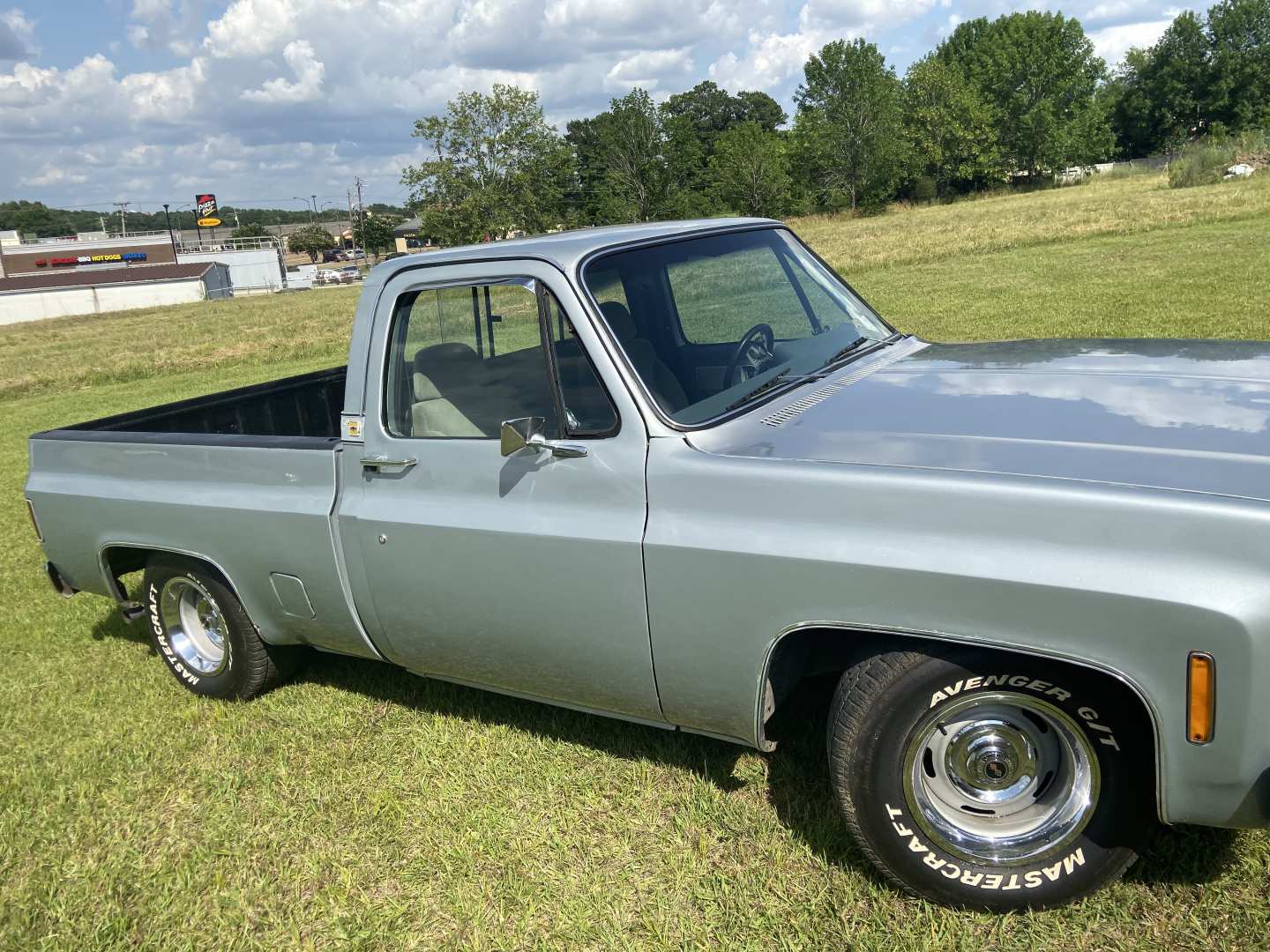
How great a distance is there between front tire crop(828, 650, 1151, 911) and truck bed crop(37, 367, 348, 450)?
3.03 meters

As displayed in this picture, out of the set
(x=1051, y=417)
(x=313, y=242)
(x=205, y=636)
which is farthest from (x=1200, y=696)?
(x=313, y=242)

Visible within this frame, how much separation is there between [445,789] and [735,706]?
136 centimetres

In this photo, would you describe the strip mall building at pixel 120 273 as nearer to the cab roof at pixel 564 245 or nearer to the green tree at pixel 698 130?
the green tree at pixel 698 130

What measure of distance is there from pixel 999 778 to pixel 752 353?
1658mm

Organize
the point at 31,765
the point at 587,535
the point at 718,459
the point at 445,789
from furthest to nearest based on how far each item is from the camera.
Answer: the point at 31,765, the point at 445,789, the point at 587,535, the point at 718,459

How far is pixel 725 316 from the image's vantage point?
3.78m

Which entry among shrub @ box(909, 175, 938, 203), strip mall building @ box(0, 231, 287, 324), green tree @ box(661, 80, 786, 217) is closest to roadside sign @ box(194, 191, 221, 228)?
strip mall building @ box(0, 231, 287, 324)

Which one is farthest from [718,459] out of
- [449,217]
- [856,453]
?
[449,217]

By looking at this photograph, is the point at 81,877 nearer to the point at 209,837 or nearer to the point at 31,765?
the point at 209,837

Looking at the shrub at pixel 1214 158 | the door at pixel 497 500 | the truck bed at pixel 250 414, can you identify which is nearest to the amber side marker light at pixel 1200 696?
the door at pixel 497 500

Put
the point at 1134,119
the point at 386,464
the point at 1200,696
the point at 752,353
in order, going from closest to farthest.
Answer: the point at 1200,696
the point at 386,464
the point at 752,353
the point at 1134,119

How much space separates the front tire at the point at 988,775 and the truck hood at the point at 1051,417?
52 centimetres

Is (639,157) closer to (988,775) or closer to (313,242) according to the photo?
(988,775)

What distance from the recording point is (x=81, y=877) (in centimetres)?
336
